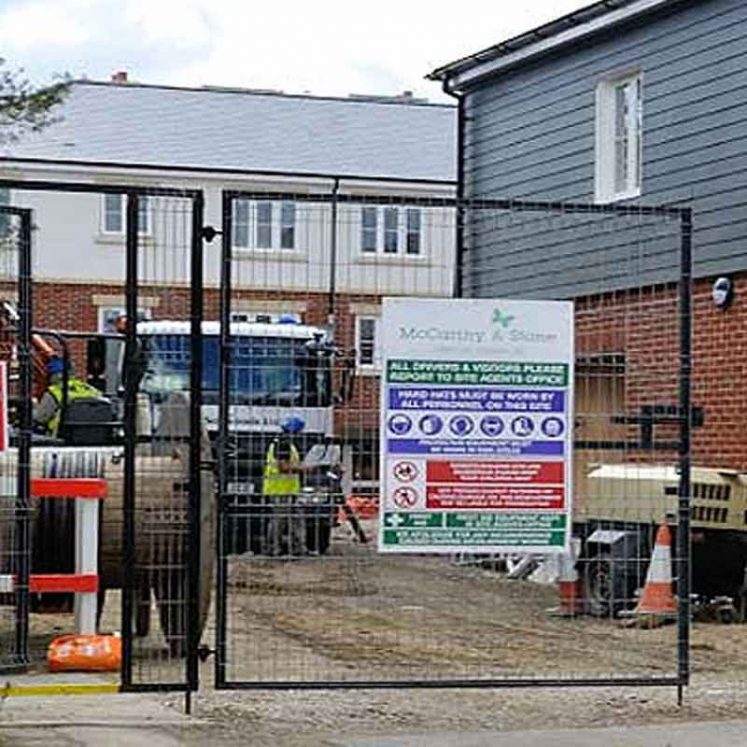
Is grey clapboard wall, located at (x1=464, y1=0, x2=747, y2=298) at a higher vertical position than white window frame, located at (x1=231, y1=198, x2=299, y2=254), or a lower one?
higher

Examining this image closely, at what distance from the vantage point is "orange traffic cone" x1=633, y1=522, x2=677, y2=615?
13719mm

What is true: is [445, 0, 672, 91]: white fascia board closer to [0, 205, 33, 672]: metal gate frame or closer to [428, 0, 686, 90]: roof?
[428, 0, 686, 90]: roof

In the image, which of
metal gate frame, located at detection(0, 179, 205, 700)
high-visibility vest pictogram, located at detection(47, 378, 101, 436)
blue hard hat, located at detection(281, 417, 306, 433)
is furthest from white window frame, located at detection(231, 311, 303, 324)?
metal gate frame, located at detection(0, 179, 205, 700)

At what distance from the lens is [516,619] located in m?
15.1

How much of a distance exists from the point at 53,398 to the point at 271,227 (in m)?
4.57

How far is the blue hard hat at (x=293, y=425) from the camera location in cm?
1153

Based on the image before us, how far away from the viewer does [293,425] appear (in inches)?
462

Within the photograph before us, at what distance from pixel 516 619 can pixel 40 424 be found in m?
3.87

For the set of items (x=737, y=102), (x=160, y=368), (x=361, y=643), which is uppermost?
(x=737, y=102)

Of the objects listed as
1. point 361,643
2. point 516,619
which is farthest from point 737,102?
point 361,643

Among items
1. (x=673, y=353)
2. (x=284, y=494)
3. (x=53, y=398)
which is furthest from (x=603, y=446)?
(x=53, y=398)

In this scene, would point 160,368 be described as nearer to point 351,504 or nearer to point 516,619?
point 351,504

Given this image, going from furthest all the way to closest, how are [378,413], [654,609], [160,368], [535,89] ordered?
1. [535,89]
2. [654,609]
3. [160,368]
4. [378,413]

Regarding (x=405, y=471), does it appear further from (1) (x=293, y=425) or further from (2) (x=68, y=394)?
(2) (x=68, y=394)
